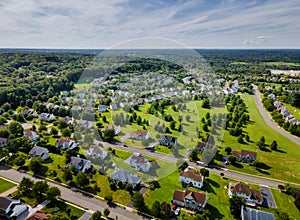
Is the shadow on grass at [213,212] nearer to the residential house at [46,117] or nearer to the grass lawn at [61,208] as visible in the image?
the grass lawn at [61,208]

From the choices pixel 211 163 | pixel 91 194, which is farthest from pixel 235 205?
pixel 91 194

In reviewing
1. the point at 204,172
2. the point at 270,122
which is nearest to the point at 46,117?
the point at 204,172

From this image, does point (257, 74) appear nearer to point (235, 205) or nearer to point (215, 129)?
point (215, 129)

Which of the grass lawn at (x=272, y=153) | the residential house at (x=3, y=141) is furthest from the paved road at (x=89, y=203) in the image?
the grass lawn at (x=272, y=153)

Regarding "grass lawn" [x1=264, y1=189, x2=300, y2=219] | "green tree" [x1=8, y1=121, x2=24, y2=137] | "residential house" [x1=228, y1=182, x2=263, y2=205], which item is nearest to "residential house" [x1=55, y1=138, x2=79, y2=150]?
"green tree" [x1=8, y1=121, x2=24, y2=137]

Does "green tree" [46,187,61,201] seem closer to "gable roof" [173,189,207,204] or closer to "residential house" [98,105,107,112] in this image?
"gable roof" [173,189,207,204]
